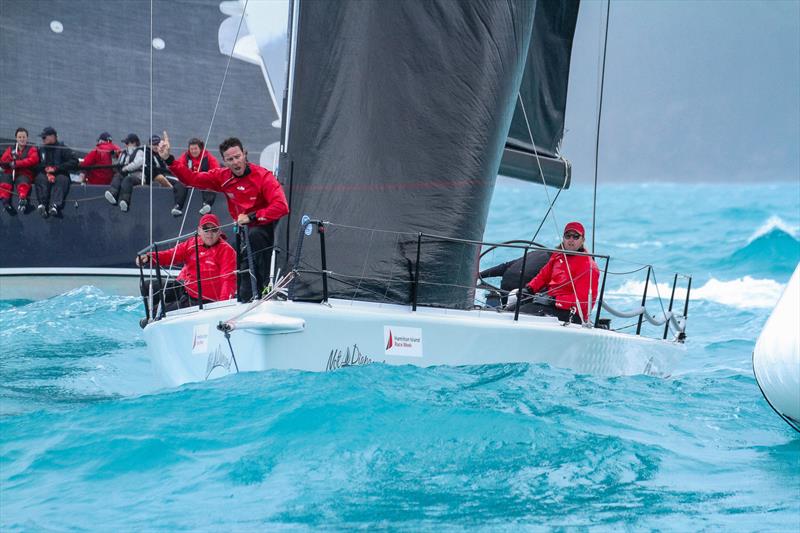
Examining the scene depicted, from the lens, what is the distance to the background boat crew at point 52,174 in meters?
12.8

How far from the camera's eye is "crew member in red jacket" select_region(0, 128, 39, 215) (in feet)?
41.6

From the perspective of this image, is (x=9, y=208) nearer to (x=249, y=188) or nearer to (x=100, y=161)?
(x=100, y=161)

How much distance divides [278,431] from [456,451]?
2.90 ft

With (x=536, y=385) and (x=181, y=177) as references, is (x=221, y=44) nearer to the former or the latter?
(x=181, y=177)

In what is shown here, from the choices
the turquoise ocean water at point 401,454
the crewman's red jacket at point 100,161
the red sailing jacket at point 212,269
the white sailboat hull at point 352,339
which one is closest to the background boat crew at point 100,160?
the crewman's red jacket at point 100,161

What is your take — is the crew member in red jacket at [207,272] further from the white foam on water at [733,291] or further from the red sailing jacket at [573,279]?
the white foam on water at [733,291]

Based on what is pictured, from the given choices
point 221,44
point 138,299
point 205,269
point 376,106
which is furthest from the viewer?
point 221,44

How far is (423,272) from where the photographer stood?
6223 mm

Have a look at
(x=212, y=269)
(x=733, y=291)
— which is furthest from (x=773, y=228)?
(x=212, y=269)

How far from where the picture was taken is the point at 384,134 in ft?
20.2

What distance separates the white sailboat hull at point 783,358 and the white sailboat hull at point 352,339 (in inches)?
55.2

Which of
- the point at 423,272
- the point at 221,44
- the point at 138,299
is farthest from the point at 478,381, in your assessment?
the point at 221,44

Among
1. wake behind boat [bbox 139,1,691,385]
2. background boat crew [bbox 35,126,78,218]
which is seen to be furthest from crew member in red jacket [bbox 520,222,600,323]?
background boat crew [bbox 35,126,78,218]

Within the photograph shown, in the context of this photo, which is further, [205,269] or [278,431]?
[205,269]
